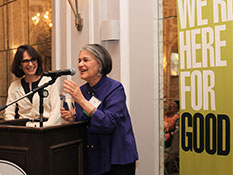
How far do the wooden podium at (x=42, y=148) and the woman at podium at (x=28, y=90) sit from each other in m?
0.89

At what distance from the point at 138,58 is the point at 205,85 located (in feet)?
2.77

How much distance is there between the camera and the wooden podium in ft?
6.21

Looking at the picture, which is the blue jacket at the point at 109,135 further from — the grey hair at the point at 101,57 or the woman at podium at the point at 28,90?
the woman at podium at the point at 28,90

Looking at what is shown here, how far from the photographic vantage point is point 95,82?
245 cm

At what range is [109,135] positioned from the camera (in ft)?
7.92

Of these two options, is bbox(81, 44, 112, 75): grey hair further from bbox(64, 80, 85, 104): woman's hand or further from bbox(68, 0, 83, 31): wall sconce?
bbox(68, 0, 83, 31): wall sconce

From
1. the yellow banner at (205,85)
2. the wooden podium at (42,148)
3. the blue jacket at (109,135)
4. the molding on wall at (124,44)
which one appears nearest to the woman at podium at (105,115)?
the blue jacket at (109,135)

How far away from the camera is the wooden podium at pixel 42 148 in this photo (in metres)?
1.89

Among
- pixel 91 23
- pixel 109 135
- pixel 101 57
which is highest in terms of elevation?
pixel 91 23

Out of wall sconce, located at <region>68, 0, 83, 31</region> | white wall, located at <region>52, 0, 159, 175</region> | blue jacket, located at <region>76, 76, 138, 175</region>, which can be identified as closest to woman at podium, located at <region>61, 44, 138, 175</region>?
blue jacket, located at <region>76, 76, 138, 175</region>

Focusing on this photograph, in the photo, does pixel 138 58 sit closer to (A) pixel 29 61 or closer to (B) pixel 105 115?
(A) pixel 29 61

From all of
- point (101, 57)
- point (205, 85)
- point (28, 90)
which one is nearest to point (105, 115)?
point (101, 57)

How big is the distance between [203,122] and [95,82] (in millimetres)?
934

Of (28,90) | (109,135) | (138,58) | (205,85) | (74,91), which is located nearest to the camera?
(74,91)
